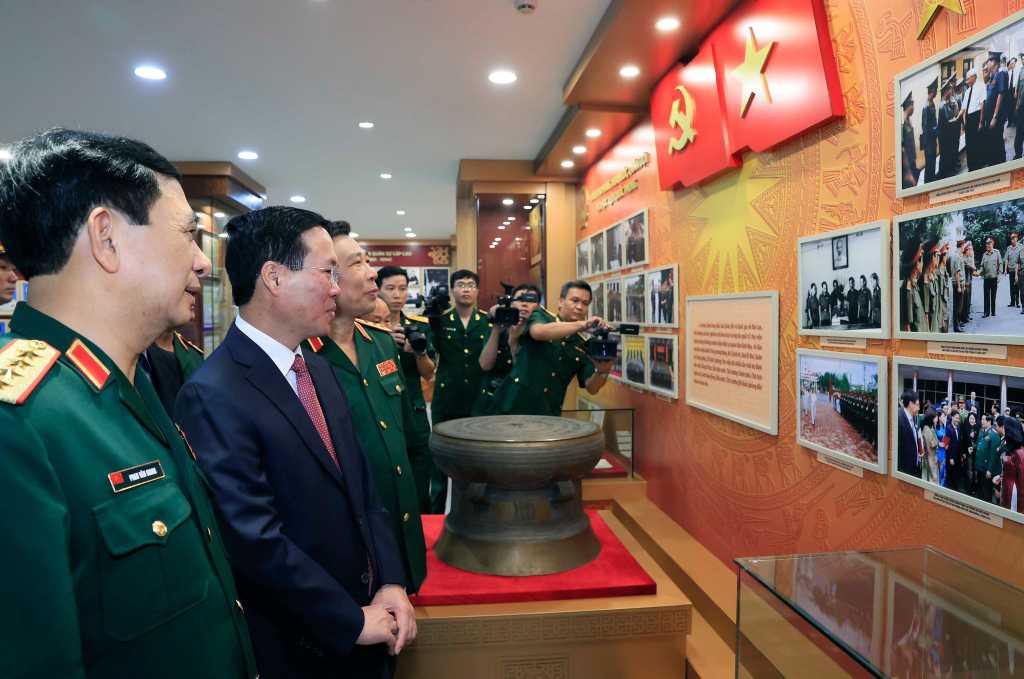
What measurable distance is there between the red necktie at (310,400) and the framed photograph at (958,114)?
69.0 inches

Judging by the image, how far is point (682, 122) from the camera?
3510 mm

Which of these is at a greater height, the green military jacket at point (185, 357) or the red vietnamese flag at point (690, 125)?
the red vietnamese flag at point (690, 125)

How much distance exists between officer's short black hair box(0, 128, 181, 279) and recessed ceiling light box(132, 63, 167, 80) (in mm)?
4068

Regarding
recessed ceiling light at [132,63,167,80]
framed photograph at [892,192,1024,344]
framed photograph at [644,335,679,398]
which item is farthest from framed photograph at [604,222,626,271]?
recessed ceiling light at [132,63,167,80]

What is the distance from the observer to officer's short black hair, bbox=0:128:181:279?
0.80 meters

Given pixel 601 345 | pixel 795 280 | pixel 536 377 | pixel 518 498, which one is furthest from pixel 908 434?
pixel 536 377

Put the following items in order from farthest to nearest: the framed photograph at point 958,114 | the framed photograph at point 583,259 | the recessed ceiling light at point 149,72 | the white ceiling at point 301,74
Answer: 1. the framed photograph at point 583,259
2. the recessed ceiling light at point 149,72
3. the white ceiling at point 301,74
4. the framed photograph at point 958,114

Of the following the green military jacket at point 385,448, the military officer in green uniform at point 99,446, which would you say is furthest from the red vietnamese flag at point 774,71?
the military officer in green uniform at point 99,446

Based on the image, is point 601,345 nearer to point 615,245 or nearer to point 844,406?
point 844,406

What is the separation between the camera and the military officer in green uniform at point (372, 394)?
5.76ft

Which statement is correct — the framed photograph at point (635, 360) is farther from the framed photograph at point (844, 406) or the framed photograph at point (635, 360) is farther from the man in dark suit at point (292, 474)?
the man in dark suit at point (292, 474)

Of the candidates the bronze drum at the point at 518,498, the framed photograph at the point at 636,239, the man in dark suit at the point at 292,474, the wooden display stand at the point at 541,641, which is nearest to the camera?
the man in dark suit at the point at 292,474

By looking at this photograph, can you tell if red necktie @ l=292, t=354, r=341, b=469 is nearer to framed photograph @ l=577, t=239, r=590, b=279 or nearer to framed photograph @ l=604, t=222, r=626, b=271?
framed photograph @ l=604, t=222, r=626, b=271

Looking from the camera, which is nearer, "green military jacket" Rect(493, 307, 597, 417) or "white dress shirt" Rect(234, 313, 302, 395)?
"white dress shirt" Rect(234, 313, 302, 395)
